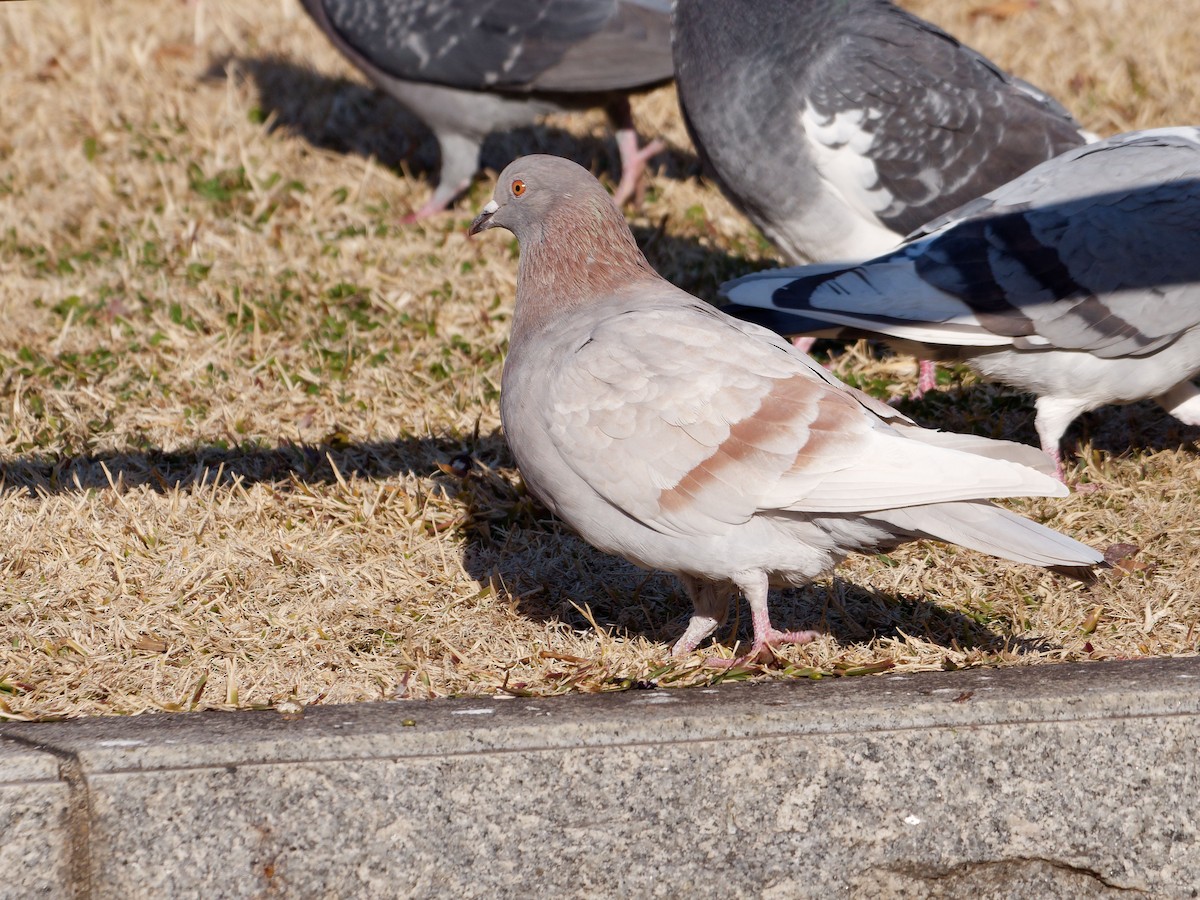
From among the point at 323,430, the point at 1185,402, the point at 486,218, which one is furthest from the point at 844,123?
the point at 323,430

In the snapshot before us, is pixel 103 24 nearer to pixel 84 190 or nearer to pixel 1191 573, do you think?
pixel 84 190

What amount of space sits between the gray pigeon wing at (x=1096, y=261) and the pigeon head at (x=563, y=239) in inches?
41.7

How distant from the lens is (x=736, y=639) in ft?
10.9

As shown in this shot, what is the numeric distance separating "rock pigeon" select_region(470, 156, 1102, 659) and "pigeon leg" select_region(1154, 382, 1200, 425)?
60.1 inches

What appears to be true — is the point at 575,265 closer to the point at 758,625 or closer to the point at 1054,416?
the point at 758,625

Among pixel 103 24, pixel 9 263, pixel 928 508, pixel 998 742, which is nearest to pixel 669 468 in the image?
pixel 928 508

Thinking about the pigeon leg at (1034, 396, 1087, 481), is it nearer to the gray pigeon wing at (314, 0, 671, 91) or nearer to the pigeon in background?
the pigeon in background

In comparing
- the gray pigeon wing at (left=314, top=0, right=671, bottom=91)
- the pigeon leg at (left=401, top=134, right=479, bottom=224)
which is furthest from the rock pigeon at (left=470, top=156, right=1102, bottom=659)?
the pigeon leg at (left=401, top=134, right=479, bottom=224)

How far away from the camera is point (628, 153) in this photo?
247 inches

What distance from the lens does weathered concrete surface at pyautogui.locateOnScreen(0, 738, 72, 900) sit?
2.25 m

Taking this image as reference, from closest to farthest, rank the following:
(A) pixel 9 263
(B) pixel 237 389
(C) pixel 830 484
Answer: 1. (C) pixel 830 484
2. (B) pixel 237 389
3. (A) pixel 9 263

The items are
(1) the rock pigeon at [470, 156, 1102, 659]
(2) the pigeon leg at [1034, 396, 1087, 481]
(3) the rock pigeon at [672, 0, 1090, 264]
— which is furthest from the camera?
(3) the rock pigeon at [672, 0, 1090, 264]

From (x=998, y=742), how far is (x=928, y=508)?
0.53m

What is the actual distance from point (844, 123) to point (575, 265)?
1.79 meters
